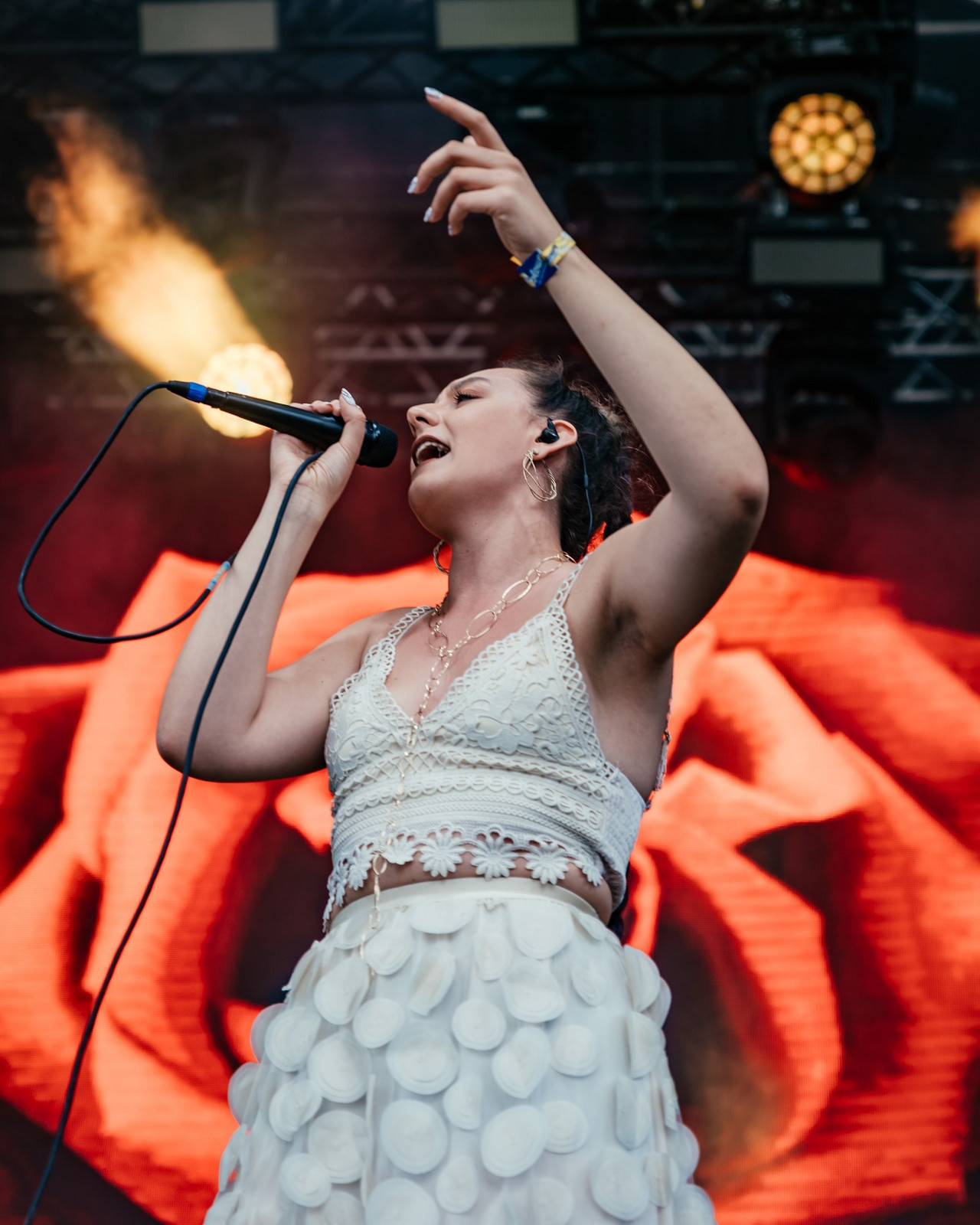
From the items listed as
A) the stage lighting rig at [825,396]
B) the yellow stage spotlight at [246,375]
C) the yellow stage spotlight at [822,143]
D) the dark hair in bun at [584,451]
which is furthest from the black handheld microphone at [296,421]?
the stage lighting rig at [825,396]

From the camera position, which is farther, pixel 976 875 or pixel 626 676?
pixel 976 875

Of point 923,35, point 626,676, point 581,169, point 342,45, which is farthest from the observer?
point 923,35

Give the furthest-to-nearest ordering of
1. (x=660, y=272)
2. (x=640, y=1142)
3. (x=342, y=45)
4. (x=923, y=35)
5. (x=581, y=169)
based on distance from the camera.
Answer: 1. (x=923, y=35)
2. (x=581, y=169)
3. (x=660, y=272)
4. (x=342, y=45)
5. (x=640, y=1142)

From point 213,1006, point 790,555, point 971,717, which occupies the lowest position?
point 213,1006

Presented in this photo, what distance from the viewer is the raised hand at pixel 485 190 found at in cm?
121

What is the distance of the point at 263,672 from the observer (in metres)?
1.41

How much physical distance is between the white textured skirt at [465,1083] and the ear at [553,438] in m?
0.54

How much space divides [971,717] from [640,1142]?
259cm

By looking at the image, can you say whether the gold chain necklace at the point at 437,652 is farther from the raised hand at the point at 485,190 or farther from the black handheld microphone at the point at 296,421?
the raised hand at the point at 485,190

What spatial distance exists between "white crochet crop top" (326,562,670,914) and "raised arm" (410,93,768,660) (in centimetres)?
11

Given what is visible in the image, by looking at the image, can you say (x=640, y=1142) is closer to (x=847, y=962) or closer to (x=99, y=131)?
(x=847, y=962)

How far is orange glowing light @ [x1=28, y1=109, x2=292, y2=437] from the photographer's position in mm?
3318

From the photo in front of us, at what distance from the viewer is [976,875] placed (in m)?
3.35

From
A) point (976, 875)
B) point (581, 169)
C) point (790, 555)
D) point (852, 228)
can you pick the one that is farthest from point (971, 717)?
point (581, 169)
